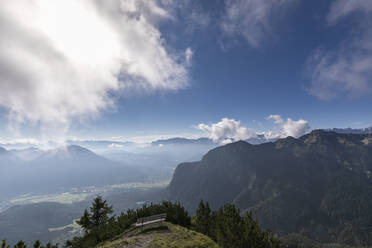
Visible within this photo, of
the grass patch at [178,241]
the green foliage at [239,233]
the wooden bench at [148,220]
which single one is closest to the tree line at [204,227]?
the green foliage at [239,233]

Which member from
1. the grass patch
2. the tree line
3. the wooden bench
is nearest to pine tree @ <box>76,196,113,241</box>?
the tree line

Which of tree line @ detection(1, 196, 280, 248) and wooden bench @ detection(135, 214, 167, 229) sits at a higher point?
wooden bench @ detection(135, 214, 167, 229)

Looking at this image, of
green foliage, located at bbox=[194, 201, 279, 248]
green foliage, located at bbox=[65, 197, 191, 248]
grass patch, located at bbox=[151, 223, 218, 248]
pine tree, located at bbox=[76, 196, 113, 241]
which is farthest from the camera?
pine tree, located at bbox=[76, 196, 113, 241]

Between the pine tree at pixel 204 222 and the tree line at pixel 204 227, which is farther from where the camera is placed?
the pine tree at pixel 204 222

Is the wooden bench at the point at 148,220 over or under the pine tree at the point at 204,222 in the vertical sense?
over

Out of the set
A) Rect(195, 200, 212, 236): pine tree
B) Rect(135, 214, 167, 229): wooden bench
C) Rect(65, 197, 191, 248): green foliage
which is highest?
Rect(135, 214, 167, 229): wooden bench

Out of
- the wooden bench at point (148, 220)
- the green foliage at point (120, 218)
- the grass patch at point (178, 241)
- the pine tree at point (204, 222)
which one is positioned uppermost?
the wooden bench at point (148, 220)

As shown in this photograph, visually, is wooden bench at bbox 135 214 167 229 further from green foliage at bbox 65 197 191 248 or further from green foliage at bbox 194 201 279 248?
green foliage at bbox 194 201 279 248

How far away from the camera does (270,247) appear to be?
3209cm

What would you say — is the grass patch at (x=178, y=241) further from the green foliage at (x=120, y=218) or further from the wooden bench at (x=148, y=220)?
the green foliage at (x=120, y=218)

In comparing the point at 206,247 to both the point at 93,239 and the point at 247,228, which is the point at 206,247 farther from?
the point at 93,239

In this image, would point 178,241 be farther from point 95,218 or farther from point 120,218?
point 95,218

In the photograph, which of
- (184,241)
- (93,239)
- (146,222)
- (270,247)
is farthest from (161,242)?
(270,247)

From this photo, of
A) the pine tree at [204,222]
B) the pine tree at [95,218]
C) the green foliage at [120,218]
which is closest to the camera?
the green foliage at [120,218]
